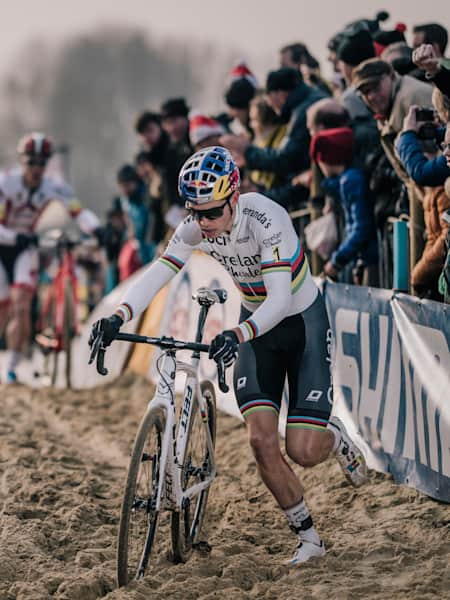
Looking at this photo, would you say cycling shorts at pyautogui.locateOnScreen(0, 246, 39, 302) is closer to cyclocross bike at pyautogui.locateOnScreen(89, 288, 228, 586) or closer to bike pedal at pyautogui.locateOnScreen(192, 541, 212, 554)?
cyclocross bike at pyautogui.locateOnScreen(89, 288, 228, 586)

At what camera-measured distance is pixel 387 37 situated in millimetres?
8844

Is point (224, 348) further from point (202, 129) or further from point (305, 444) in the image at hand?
point (202, 129)

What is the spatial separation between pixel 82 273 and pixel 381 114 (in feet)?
44.9

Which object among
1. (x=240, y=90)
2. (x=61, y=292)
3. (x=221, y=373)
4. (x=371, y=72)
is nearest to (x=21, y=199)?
(x=61, y=292)

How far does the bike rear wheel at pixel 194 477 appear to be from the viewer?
534cm

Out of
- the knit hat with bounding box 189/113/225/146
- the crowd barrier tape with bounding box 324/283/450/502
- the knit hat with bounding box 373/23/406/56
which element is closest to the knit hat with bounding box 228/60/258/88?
the knit hat with bounding box 189/113/225/146

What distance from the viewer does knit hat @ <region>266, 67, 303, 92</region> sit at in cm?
901

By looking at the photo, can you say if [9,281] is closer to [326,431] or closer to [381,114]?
[381,114]

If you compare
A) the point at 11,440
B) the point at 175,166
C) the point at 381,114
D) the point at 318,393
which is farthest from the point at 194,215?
the point at 175,166

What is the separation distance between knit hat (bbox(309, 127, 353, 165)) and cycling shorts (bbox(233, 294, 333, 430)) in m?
2.45

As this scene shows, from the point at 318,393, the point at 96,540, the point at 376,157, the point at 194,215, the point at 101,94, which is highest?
the point at 101,94

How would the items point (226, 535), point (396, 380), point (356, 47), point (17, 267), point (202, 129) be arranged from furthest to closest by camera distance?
point (17, 267), point (202, 129), point (356, 47), point (396, 380), point (226, 535)

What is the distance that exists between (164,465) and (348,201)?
10.8 ft

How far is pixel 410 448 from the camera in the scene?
6289 millimetres
